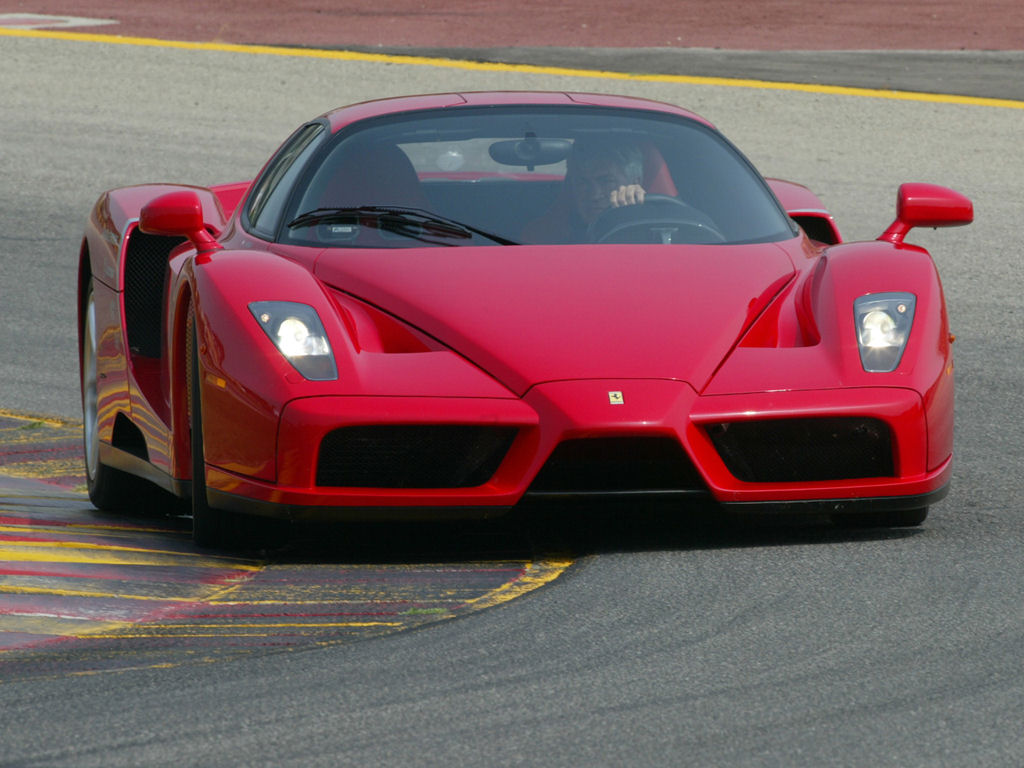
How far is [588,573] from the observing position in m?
→ 4.48

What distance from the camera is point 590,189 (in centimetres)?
575

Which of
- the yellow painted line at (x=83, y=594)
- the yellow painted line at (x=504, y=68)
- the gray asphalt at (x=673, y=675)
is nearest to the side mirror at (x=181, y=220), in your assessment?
the yellow painted line at (x=83, y=594)

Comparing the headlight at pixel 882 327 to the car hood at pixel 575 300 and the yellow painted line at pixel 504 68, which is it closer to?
the car hood at pixel 575 300

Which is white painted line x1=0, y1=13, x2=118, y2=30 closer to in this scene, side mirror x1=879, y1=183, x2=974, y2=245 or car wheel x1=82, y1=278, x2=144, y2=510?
car wheel x1=82, y1=278, x2=144, y2=510

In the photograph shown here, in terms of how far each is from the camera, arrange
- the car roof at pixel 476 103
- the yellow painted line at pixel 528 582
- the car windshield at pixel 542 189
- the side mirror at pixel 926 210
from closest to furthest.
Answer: the yellow painted line at pixel 528 582
the car windshield at pixel 542 189
the side mirror at pixel 926 210
the car roof at pixel 476 103

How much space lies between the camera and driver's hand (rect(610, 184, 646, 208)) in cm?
573

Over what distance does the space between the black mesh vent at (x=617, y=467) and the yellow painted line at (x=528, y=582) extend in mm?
187

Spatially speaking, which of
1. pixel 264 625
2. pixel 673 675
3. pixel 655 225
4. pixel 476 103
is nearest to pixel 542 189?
pixel 655 225

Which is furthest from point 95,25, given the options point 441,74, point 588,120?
point 588,120

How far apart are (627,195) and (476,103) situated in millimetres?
639

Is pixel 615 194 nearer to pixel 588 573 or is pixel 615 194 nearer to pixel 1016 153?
pixel 588 573

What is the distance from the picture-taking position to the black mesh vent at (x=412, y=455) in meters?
4.55

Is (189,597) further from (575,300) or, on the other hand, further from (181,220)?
(181,220)

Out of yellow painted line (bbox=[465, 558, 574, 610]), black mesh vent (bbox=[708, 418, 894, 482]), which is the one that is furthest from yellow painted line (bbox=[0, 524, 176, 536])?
black mesh vent (bbox=[708, 418, 894, 482])
